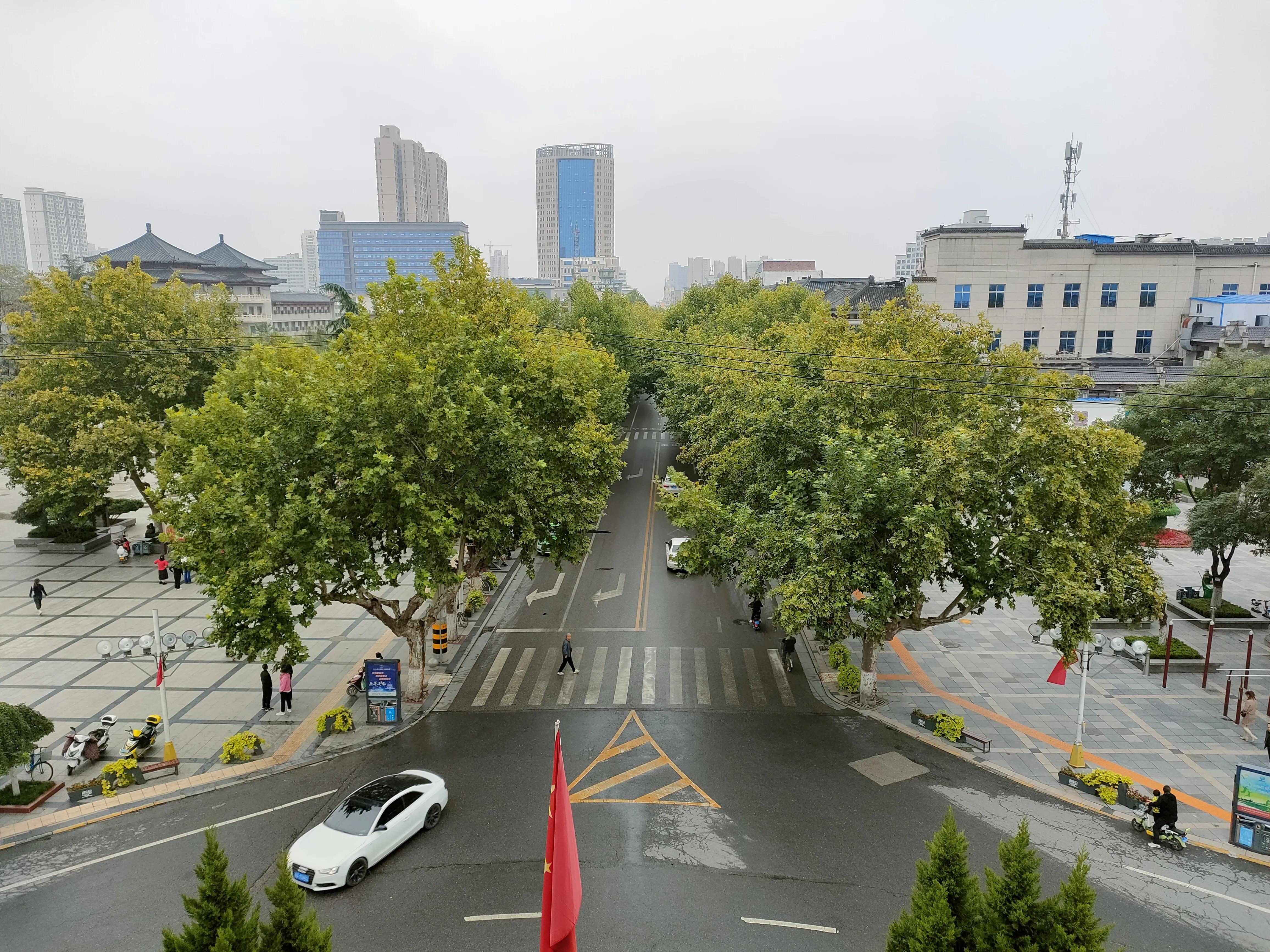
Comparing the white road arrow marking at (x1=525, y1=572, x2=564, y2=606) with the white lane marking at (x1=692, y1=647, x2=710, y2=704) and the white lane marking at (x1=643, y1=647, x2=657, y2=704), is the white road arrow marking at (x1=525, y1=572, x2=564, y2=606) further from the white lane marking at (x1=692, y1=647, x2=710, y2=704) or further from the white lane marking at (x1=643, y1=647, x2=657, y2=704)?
the white lane marking at (x1=692, y1=647, x2=710, y2=704)

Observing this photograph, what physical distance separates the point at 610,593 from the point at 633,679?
866 cm

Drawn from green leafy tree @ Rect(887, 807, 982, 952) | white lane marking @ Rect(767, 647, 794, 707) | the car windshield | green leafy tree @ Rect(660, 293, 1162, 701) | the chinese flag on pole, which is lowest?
white lane marking @ Rect(767, 647, 794, 707)

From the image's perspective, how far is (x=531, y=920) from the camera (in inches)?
527

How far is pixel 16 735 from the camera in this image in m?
16.6

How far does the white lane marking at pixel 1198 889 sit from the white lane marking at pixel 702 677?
34.5ft

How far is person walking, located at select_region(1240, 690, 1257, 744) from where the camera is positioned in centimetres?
2056

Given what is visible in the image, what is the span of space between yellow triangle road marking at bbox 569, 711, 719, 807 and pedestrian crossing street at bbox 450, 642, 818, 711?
2283mm

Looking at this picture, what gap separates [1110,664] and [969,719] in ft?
21.7

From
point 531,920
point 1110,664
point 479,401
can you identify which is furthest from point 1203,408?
point 531,920

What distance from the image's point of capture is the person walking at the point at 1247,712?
2056 centimetres

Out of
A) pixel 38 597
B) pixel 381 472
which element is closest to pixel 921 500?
pixel 381 472

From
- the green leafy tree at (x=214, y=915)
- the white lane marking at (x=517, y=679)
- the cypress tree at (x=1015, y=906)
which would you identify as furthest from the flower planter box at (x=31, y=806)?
the cypress tree at (x=1015, y=906)

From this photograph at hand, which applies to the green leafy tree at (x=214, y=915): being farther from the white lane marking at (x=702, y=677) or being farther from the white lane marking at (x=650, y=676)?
the white lane marking at (x=702, y=677)

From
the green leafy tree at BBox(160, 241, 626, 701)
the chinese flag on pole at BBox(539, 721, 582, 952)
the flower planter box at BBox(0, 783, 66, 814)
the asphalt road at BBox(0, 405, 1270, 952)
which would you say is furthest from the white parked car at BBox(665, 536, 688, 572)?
the chinese flag on pole at BBox(539, 721, 582, 952)
